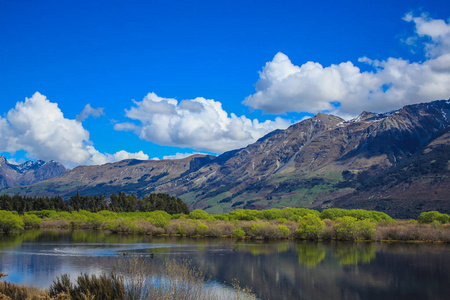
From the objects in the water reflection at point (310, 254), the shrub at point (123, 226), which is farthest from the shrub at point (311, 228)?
the shrub at point (123, 226)

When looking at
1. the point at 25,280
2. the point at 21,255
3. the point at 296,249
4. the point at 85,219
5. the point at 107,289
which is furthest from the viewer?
the point at 85,219

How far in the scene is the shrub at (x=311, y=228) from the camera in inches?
5084

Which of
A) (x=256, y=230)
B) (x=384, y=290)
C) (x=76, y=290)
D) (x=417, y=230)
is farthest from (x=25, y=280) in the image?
(x=417, y=230)

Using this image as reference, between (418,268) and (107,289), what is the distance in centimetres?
6091

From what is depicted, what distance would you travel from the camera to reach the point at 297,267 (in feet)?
240

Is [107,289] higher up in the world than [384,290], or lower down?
higher up

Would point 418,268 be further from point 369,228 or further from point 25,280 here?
point 25,280

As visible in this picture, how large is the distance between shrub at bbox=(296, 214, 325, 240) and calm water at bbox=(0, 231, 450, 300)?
24.2 meters

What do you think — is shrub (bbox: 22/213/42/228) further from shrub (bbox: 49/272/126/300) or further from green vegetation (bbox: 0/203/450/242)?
shrub (bbox: 49/272/126/300)

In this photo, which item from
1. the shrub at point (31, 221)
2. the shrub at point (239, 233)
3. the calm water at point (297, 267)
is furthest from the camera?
the shrub at point (31, 221)

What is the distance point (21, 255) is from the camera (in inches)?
3169

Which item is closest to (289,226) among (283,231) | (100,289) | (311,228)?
(283,231)

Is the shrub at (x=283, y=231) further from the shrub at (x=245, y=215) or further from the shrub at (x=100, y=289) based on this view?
the shrub at (x=100, y=289)

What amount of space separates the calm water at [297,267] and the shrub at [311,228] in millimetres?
24241
